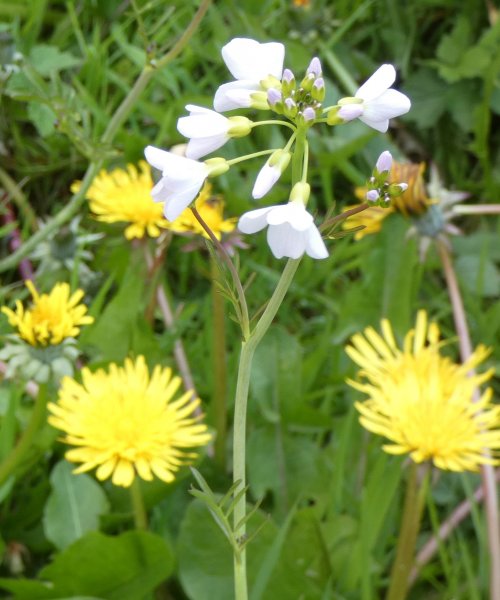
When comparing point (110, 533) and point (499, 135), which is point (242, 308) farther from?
point (499, 135)

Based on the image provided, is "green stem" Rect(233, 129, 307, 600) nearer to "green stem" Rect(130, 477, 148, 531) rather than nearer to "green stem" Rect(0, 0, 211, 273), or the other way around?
"green stem" Rect(130, 477, 148, 531)

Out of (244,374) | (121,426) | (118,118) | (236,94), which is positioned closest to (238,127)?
(236,94)

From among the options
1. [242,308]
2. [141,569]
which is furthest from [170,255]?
[242,308]

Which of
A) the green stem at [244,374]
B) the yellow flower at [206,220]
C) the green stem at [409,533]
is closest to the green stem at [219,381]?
the yellow flower at [206,220]

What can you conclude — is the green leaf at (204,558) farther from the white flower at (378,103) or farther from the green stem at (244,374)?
the white flower at (378,103)

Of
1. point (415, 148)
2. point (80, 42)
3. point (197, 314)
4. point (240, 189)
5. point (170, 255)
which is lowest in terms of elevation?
point (197, 314)

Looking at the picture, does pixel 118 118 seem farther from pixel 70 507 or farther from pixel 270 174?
pixel 270 174
